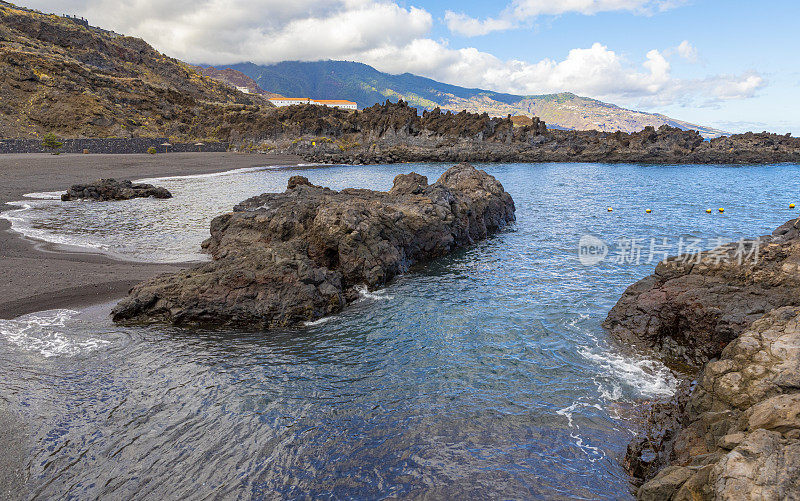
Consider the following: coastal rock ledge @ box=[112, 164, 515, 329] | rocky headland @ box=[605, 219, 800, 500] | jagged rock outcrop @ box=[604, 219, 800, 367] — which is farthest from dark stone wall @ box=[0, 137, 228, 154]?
rocky headland @ box=[605, 219, 800, 500]

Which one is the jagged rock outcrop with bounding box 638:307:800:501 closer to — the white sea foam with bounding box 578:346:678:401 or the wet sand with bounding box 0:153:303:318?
the white sea foam with bounding box 578:346:678:401

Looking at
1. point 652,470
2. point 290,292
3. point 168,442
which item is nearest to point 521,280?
point 290,292

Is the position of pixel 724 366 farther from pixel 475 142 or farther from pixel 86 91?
pixel 86 91

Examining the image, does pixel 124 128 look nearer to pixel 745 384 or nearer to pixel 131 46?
pixel 131 46

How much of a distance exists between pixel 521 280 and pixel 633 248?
9380 millimetres

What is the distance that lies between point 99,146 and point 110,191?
129 ft

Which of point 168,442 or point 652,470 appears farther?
point 168,442

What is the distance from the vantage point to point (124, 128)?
3228 inches

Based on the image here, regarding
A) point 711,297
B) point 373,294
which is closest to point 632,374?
point 711,297

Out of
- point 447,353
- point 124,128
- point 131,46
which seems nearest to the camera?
point 447,353

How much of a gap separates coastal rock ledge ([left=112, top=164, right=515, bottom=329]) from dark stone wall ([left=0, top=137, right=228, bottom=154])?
54.8m

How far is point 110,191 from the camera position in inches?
1313

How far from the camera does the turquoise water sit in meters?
6.79

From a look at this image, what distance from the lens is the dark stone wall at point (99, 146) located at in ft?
183
